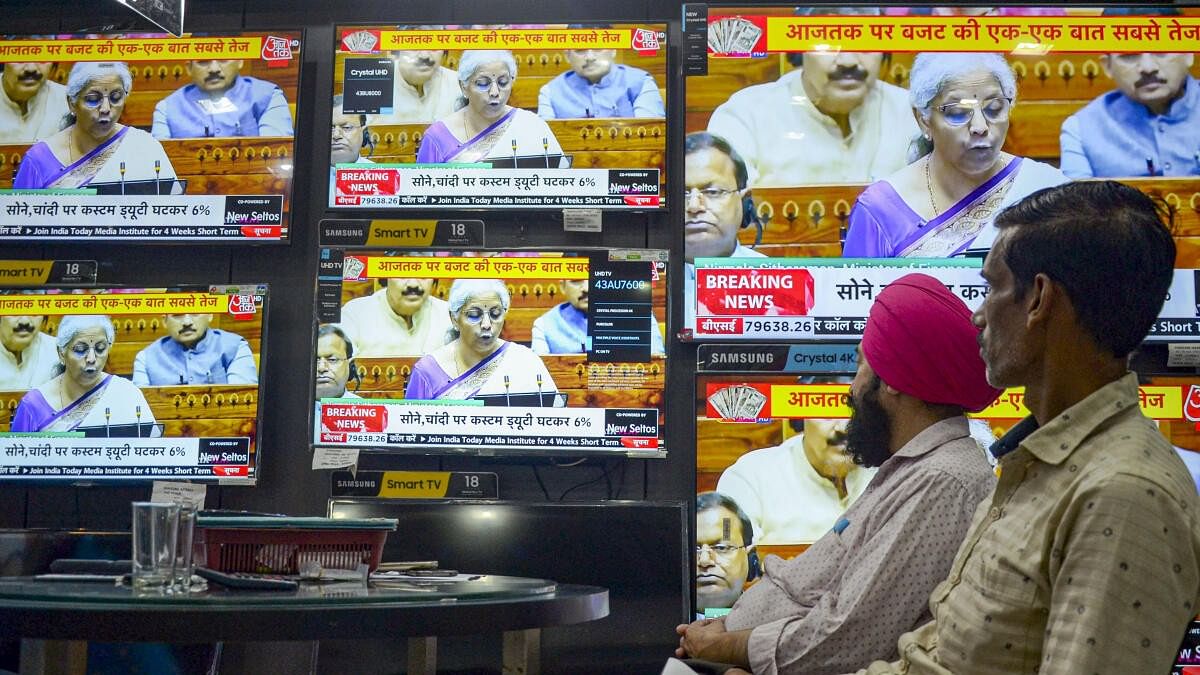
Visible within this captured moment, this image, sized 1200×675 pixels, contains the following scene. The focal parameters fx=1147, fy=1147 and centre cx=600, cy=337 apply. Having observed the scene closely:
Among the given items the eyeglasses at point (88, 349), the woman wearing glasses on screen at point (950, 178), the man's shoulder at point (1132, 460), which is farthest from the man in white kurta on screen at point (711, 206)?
the man's shoulder at point (1132, 460)

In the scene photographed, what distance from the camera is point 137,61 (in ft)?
13.8

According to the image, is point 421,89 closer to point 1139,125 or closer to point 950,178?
point 950,178

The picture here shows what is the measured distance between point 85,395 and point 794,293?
96.3 inches

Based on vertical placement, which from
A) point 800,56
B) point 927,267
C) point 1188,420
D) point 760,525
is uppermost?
point 800,56

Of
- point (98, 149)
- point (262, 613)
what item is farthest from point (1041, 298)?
point (98, 149)

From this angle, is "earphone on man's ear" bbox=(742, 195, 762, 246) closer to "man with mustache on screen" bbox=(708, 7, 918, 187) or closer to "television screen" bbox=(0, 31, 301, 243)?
"man with mustache on screen" bbox=(708, 7, 918, 187)

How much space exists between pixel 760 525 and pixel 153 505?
2.34 m

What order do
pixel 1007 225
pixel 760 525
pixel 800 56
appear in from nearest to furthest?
pixel 1007 225 → pixel 760 525 → pixel 800 56

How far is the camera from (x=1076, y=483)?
1.31m

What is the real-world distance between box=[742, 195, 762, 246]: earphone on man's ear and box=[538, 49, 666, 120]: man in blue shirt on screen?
1.40 ft

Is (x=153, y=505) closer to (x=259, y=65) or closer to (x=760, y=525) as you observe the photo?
(x=760, y=525)

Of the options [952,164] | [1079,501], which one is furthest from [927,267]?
[1079,501]

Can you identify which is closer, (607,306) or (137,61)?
(607,306)

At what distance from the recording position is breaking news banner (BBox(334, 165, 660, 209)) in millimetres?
3918
